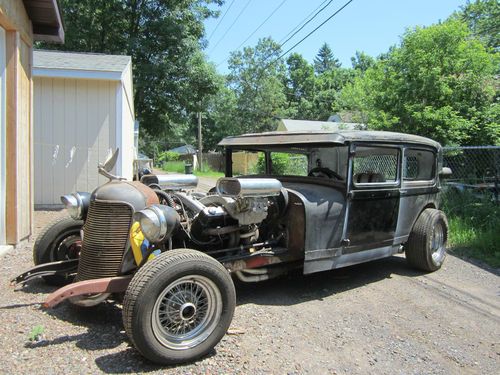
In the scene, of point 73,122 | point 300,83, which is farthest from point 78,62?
point 300,83

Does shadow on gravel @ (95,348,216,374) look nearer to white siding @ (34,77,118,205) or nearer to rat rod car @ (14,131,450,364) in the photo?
rat rod car @ (14,131,450,364)

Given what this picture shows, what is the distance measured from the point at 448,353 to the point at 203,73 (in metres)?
19.4

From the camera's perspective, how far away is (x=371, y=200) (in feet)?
15.4

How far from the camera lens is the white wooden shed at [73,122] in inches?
397

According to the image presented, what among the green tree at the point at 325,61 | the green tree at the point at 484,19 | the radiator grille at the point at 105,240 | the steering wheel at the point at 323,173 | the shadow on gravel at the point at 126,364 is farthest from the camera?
the green tree at the point at 325,61

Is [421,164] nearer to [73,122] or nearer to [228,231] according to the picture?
[228,231]

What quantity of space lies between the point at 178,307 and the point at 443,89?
974 cm

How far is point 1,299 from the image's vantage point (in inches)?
157

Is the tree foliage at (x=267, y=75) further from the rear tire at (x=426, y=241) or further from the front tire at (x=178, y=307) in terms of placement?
the front tire at (x=178, y=307)

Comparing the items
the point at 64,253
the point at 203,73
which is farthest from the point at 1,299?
the point at 203,73

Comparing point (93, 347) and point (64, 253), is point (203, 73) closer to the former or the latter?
point (64, 253)

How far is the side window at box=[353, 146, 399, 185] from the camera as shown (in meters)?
5.04

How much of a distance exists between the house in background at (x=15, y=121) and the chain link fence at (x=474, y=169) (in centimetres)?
758

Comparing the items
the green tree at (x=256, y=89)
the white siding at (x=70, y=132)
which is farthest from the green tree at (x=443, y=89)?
the green tree at (x=256, y=89)
